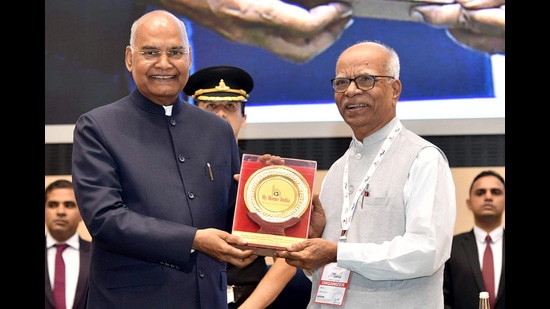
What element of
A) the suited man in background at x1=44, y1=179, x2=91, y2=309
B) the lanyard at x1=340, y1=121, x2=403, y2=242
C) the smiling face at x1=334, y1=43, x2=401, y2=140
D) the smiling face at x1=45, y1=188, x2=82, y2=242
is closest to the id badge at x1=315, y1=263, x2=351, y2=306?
the lanyard at x1=340, y1=121, x2=403, y2=242

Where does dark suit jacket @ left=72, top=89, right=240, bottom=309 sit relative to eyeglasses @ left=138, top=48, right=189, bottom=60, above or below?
below

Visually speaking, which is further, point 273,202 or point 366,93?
point 366,93

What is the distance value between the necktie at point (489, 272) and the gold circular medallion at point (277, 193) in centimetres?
280

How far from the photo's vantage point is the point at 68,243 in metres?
5.59

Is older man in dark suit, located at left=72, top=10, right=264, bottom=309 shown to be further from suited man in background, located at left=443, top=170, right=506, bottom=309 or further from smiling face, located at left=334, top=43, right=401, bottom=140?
suited man in background, located at left=443, top=170, right=506, bottom=309

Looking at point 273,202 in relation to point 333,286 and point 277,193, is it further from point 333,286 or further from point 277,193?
point 333,286

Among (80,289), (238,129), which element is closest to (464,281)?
(238,129)

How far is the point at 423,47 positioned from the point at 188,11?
1801 mm

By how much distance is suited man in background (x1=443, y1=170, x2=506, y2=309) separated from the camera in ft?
17.4

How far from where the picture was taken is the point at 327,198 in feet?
10.6

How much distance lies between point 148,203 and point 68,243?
2.92 meters

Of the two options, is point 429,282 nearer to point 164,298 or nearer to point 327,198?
point 327,198

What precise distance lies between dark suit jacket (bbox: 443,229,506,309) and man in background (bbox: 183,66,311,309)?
1.52 meters
